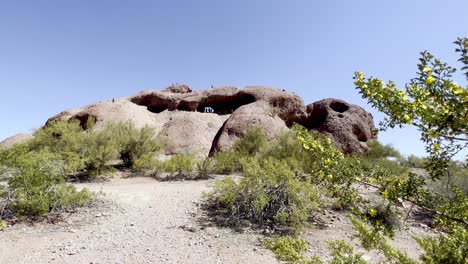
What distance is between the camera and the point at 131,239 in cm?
611

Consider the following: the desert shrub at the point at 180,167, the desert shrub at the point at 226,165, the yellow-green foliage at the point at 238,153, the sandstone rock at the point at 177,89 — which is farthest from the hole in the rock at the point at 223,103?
the desert shrub at the point at 180,167

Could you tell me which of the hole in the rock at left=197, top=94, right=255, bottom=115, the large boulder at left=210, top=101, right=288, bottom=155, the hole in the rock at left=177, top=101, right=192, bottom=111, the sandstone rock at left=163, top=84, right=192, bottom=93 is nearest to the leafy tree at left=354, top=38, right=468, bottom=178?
the large boulder at left=210, top=101, right=288, bottom=155

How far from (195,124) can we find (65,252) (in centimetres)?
1829

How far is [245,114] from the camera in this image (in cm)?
2120

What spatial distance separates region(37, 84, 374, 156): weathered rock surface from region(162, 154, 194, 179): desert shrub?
5.50m

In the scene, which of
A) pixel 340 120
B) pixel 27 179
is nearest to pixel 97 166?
pixel 27 179

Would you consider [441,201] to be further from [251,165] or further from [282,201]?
[251,165]

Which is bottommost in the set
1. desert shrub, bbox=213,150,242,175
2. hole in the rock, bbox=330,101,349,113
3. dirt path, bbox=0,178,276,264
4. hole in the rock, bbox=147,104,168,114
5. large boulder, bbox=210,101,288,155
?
dirt path, bbox=0,178,276,264

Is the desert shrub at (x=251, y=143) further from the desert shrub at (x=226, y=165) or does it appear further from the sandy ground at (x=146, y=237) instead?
the sandy ground at (x=146, y=237)

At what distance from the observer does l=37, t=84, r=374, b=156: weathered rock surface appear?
19.8 metres

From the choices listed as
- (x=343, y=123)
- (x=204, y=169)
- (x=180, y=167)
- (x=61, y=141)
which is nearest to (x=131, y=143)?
(x=61, y=141)

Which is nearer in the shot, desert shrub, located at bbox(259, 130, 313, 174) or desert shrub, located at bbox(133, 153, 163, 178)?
desert shrub, located at bbox(133, 153, 163, 178)

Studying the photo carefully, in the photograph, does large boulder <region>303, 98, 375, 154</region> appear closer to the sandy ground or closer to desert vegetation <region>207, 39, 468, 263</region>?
the sandy ground

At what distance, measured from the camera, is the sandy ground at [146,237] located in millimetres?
5453
